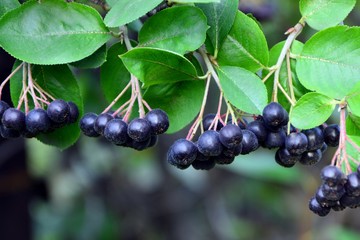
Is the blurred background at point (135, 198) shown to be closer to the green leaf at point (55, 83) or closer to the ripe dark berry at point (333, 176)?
the green leaf at point (55, 83)

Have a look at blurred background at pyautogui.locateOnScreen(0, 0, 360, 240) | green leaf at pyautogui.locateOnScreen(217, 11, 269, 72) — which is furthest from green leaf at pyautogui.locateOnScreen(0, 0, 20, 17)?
blurred background at pyautogui.locateOnScreen(0, 0, 360, 240)

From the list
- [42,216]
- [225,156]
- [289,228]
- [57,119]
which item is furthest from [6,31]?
[289,228]

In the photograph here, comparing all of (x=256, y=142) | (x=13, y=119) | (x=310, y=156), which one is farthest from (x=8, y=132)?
(x=310, y=156)

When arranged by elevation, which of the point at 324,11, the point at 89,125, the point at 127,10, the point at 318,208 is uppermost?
the point at 127,10

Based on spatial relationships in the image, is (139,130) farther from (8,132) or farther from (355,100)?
(355,100)

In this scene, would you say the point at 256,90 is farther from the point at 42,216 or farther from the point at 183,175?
the point at 42,216

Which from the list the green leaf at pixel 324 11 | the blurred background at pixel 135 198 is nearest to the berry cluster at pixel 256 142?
the green leaf at pixel 324 11
